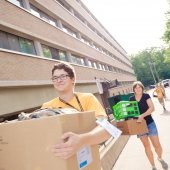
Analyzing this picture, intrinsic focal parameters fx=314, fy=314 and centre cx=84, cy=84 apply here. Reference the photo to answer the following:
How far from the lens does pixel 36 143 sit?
1669 millimetres

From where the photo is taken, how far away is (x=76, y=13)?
2920 centimetres

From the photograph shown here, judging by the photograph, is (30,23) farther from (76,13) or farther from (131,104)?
(76,13)

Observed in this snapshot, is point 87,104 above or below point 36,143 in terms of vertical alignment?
above

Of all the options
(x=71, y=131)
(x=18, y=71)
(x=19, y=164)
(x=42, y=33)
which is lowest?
(x=19, y=164)

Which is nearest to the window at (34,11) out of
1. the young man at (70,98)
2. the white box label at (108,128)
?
the young man at (70,98)

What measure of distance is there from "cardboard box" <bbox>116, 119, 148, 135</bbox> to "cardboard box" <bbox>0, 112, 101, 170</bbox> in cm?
355

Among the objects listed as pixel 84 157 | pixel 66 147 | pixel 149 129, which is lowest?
pixel 149 129

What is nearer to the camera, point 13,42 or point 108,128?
point 108,128

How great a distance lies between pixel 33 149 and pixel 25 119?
0.22 m

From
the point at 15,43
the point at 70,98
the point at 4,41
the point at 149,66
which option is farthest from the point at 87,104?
the point at 149,66

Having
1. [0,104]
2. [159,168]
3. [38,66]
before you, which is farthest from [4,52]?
[159,168]

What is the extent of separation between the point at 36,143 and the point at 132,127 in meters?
3.85

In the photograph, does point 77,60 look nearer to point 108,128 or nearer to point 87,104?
point 87,104

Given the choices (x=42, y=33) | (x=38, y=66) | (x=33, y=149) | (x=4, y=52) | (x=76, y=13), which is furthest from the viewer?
(x=76, y=13)
